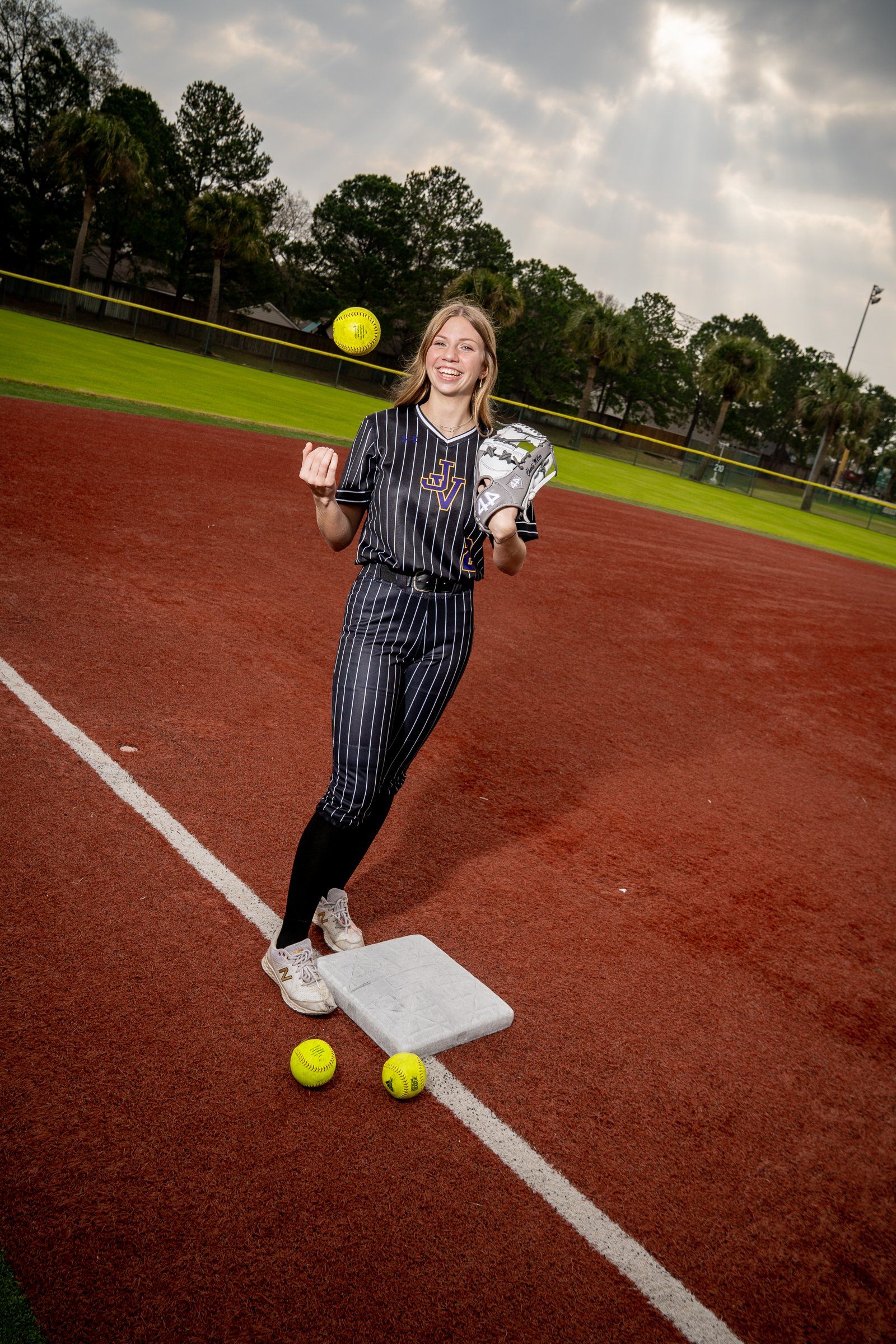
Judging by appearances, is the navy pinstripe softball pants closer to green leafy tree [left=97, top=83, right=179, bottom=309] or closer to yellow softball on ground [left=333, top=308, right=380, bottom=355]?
yellow softball on ground [left=333, top=308, right=380, bottom=355]

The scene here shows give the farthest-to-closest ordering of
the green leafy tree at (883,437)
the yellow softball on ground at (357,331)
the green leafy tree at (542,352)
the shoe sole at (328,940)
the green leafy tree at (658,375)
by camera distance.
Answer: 1. the green leafy tree at (883,437)
2. the green leafy tree at (658,375)
3. the green leafy tree at (542,352)
4. the yellow softball on ground at (357,331)
5. the shoe sole at (328,940)

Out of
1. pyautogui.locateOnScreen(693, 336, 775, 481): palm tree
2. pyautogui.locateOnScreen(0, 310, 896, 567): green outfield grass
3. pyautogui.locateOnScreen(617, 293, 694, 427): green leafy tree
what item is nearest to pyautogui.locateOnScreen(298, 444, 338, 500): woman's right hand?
pyautogui.locateOnScreen(0, 310, 896, 567): green outfield grass

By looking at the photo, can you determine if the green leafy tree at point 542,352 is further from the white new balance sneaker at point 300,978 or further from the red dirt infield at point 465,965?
the white new balance sneaker at point 300,978

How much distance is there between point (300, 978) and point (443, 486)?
1.84 meters

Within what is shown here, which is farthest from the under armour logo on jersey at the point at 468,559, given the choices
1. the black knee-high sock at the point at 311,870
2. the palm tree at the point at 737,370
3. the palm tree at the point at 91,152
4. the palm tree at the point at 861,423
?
the palm tree at the point at 861,423

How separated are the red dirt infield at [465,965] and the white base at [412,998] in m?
0.10

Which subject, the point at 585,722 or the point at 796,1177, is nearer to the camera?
the point at 796,1177

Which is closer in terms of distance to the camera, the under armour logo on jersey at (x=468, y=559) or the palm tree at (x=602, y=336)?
the under armour logo on jersey at (x=468, y=559)

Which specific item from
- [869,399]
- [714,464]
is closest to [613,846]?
[714,464]

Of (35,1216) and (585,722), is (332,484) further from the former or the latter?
(585,722)

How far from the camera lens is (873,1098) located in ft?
11.1

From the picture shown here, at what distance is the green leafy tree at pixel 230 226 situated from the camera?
45.0 m

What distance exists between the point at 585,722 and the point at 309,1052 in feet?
14.4

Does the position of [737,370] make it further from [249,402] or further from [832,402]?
[249,402]
